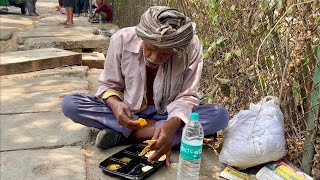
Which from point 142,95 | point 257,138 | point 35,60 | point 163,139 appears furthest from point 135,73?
point 35,60

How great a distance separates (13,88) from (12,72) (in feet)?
1.97

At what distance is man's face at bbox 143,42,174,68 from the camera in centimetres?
216

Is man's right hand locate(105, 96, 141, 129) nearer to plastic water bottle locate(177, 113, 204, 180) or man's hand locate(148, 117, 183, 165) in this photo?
man's hand locate(148, 117, 183, 165)

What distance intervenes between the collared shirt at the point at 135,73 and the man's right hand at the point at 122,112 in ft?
0.19

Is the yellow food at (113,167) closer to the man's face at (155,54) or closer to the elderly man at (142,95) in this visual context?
the elderly man at (142,95)

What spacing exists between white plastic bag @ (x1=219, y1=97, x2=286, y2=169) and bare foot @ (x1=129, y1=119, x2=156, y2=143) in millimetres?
473

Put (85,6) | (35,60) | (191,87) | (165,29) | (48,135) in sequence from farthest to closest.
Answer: (85,6)
(35,60)
(48,135)
(191,87)
(165,29)

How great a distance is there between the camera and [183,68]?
239 cm

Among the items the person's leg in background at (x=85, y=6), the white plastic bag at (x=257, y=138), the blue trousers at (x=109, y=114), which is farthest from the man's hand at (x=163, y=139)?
the person's leg in background at (x=85, y=6)

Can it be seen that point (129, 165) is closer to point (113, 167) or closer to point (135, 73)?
point (113, 167)

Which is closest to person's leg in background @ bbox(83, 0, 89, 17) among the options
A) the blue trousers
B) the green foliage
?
the green foliage

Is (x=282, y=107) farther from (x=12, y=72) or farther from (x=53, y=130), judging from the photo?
(x=12, y=72)

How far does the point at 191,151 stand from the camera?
6.21 feet

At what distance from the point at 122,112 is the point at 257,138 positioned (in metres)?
0.81
